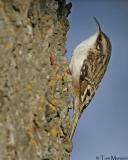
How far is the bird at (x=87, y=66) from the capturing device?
1.15 m

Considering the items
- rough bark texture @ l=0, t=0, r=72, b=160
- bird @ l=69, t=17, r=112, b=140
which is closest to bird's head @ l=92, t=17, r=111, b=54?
bird @ l=69, t=17, r=112, b=140

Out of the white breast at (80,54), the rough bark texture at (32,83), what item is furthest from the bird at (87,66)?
the rough bark texture at (32,83)

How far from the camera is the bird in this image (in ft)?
3.76

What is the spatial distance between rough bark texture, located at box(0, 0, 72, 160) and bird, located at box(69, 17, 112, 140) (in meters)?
0.34

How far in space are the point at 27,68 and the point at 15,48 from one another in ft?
0.14

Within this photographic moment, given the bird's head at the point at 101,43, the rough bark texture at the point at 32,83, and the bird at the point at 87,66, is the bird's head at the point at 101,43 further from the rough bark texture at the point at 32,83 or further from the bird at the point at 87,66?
the rough bark texture at the point at 32,83

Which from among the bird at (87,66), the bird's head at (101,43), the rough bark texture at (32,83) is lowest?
the rough bark texture at (32,83)

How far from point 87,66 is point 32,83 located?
60 cm

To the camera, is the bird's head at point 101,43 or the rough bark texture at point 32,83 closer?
the rough bark texture at point 32,83

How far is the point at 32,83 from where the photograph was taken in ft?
2.15

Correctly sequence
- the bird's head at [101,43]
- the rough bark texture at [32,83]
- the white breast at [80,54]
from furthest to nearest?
the bird's head at [101,43]
the white breast at [80,54]
the rough bark texture at [32,83]

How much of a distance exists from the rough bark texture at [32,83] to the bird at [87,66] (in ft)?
1.12

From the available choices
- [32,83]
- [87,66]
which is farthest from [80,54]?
[32,83]

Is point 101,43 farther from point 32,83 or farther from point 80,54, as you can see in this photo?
point 32,83
